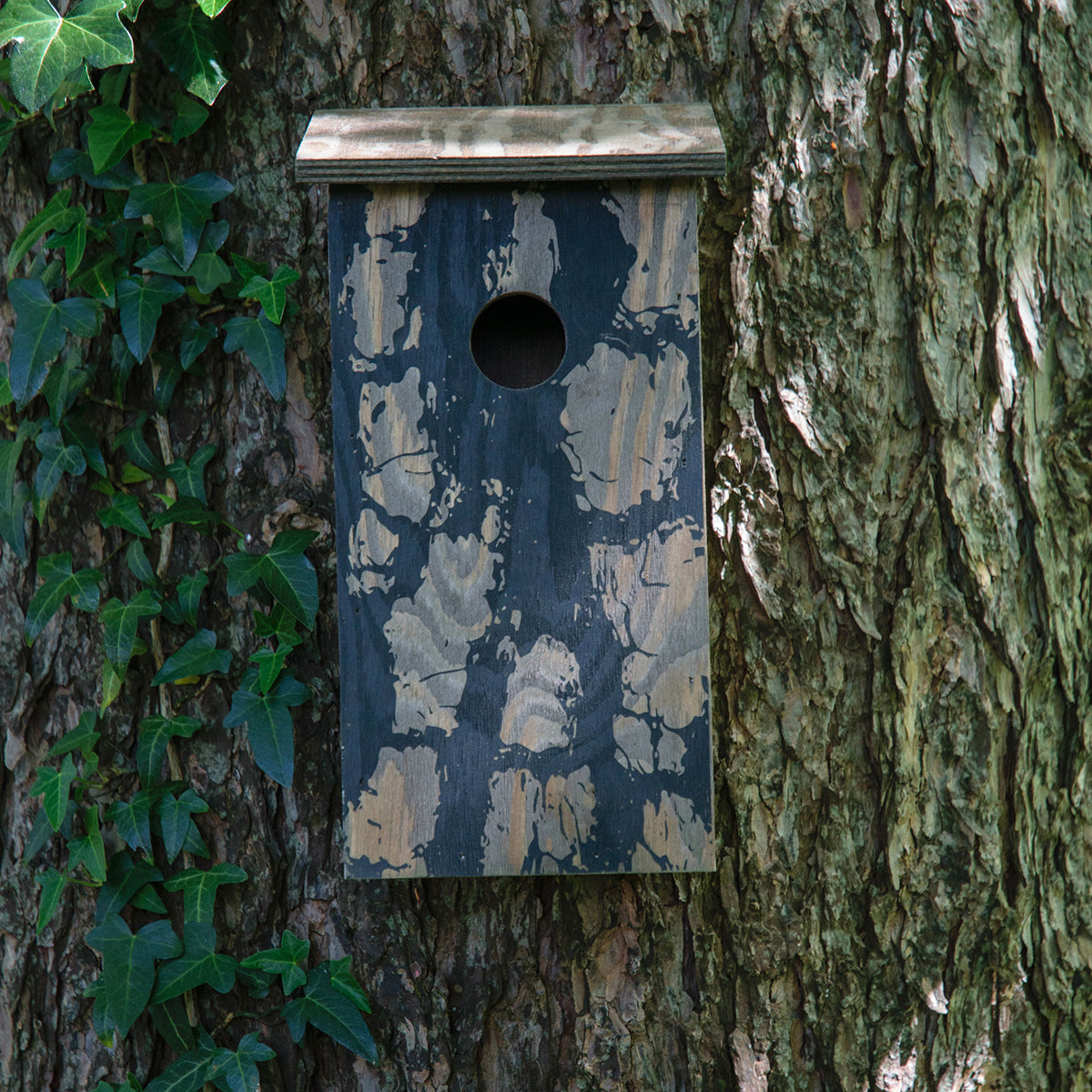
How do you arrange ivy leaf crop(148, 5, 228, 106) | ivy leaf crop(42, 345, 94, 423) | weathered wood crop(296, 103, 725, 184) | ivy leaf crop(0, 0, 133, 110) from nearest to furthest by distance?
1. weathered wood crop(296, 103, 725, 184)
2. ivy leaf crop(0, 0, 133, 110)
3. ivy leaf crop(148, 5, 228, 106)
4. ivy leaf crop(42, 345, 94, 423)

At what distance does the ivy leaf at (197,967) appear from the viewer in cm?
161

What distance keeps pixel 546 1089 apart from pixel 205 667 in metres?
0.93

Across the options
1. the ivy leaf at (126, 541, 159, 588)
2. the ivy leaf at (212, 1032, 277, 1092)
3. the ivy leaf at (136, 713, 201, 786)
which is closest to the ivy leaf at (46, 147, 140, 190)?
the ivy leaf at (126, 541, 159, 588)

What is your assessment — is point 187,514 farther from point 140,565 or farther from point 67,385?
point 67,385

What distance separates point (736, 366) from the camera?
5.12 feet

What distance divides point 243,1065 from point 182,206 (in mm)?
1419

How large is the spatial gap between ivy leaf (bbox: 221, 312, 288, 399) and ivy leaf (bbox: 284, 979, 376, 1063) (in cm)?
100

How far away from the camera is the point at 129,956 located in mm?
1603

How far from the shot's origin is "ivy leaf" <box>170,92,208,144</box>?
1.54 metres

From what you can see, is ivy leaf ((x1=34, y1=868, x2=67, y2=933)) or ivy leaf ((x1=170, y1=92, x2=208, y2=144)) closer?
ivy leaf ((x1=170, y1=92, x2=208, y2=144))

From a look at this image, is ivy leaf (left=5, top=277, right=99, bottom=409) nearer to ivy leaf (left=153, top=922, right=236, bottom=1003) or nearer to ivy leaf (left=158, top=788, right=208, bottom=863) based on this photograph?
ivy leaf (left=158, top=788, right=208, bottom=863)

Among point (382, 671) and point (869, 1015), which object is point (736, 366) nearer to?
point (382, 671)

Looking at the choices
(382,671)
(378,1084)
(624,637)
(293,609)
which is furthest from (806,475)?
(378,1084)

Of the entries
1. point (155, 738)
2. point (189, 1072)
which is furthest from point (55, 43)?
point (189, 1072)
